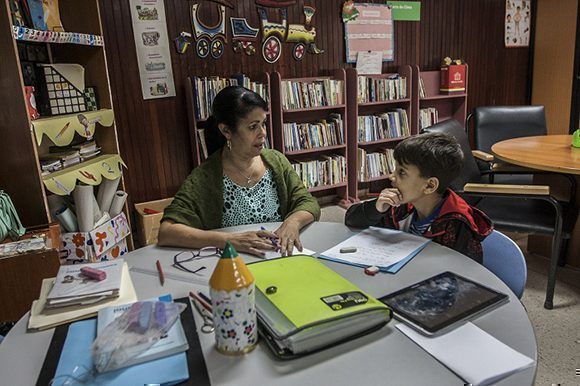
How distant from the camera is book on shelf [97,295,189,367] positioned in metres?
0.81

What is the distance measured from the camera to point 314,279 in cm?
98

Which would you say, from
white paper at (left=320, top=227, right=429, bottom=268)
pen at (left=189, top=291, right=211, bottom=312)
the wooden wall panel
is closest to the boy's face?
white paper at (left=320, top=227, right=429, bottom=268)

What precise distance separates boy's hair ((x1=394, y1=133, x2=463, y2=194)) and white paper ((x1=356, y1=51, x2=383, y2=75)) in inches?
112

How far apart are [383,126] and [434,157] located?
2.90 metres

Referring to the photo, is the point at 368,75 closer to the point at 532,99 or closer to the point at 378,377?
the point at 532,99

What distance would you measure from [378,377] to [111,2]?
3.31 m

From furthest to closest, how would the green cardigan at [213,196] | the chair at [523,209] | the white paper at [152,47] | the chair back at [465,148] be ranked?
1. the white paper at [152,47]
2. the chair back at [465,148]
3. the chair at [523,209]
4. the green cardigan at [213,196]

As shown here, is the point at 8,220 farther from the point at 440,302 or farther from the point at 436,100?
the point at 436,100

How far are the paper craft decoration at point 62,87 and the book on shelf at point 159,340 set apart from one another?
1.88 metres

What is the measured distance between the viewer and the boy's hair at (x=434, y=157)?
1415mm

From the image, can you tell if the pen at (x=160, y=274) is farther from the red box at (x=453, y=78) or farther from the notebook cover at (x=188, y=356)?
the red box at (x=453, y=78)

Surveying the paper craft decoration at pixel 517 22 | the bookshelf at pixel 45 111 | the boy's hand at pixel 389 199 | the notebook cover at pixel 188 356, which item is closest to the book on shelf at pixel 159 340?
the notebook cover at pixel 188 356

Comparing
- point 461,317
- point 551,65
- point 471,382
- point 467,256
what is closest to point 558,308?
point 467,256

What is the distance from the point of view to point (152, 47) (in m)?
3.36
